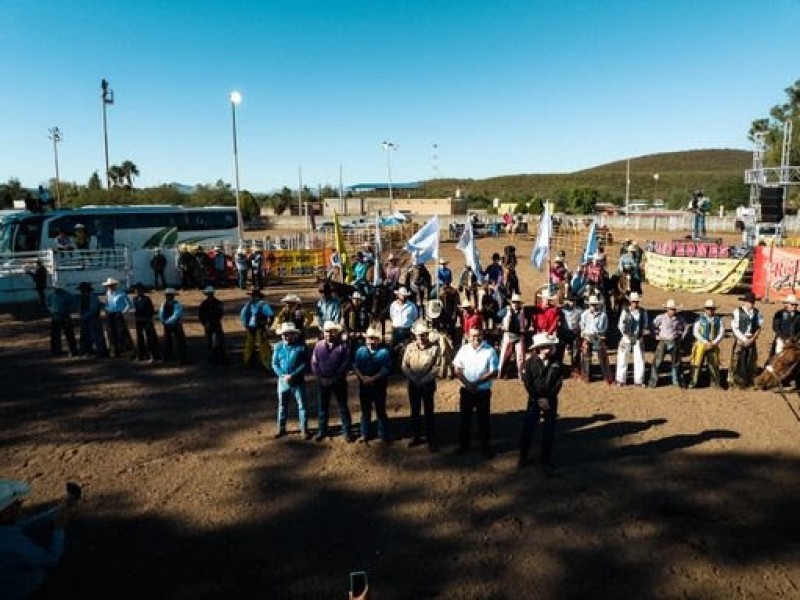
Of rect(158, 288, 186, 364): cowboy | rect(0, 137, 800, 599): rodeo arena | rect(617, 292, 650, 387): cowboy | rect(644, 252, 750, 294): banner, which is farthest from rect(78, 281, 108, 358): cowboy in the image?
rect(644, 252, 750, 294): banner

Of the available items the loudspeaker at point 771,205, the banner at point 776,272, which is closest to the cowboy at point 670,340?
the banner at point 776,272

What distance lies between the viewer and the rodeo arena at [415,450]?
546cm

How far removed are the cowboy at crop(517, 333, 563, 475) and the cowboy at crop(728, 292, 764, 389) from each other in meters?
4.81

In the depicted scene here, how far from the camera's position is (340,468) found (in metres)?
7.48

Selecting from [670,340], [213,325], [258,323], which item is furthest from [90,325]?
[670,340]

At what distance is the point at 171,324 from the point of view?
1177 cm

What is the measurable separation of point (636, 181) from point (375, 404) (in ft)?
510

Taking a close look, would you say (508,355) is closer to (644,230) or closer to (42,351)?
(42,351)

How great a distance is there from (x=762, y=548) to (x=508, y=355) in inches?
225

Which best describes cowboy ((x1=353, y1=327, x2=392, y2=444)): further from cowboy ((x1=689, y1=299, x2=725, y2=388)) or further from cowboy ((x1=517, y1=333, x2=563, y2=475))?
cowboy ((x1=689, y1=299, x2=725, y2=388))

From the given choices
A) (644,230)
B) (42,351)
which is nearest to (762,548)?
(42,351)

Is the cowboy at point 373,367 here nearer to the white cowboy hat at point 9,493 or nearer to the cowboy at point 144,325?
the white cowboy hat at point 9,493

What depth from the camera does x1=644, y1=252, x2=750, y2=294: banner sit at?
1939 cm

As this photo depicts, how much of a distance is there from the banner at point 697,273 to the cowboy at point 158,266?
718 inches
